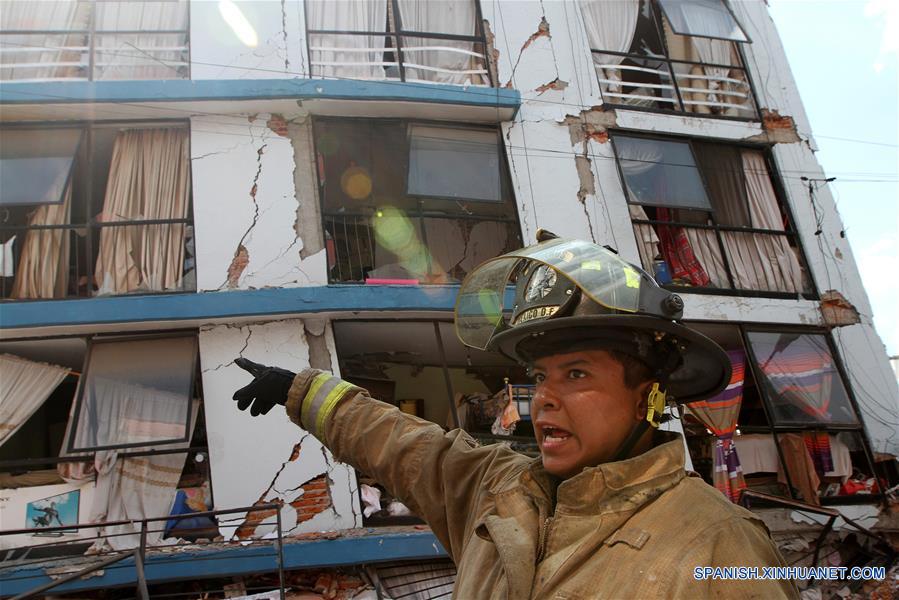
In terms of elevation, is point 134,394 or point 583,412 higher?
point 134,394

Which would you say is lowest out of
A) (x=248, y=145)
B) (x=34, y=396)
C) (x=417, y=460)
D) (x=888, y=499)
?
(x=888, y=499)

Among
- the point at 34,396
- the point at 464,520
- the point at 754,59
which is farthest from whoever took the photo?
the point at 754,59

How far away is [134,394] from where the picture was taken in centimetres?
704

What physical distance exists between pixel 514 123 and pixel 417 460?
25.0ft

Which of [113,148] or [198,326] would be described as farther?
[113,148]

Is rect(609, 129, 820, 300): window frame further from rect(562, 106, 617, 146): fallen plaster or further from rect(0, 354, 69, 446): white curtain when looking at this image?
rect(0, 354, 69, 446): white curtain

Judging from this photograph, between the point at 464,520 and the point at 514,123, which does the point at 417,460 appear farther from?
the point at 514,123

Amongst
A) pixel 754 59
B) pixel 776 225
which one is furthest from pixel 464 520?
pixel 754 59

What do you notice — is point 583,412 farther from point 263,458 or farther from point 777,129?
point 777,129

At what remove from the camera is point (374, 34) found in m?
9.01

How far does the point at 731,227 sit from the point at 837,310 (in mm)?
1910

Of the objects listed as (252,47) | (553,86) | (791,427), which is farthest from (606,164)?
(252,47)

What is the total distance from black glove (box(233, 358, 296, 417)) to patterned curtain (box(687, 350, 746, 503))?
6509 mm

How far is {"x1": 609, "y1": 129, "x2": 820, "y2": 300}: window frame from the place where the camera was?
902 cm
